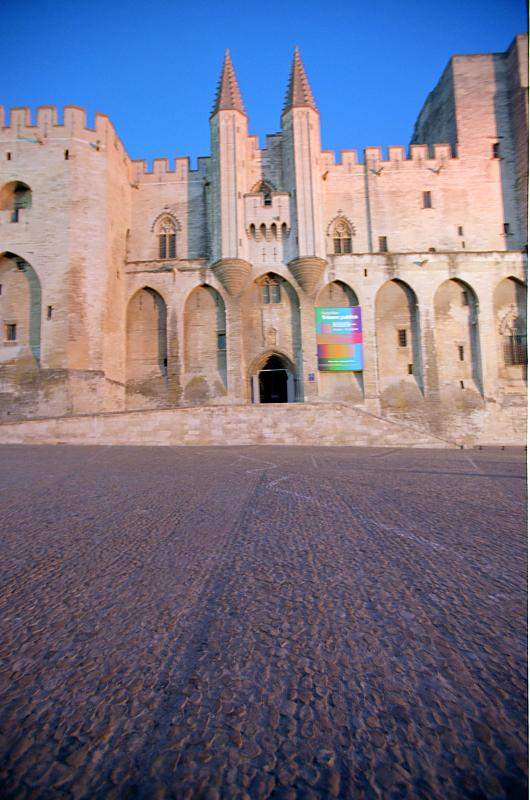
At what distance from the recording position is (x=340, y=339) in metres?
20.7

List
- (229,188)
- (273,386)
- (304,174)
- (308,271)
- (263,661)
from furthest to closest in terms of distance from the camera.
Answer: (273,386), (304,174), (229,188), (308,271), (263,661)

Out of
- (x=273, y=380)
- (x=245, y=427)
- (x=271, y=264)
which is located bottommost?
(x=245, y=427)

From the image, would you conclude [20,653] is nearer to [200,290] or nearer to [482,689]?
[482,689]

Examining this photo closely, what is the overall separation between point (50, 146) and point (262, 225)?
9884 millimetres

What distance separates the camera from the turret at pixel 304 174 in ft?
66.6

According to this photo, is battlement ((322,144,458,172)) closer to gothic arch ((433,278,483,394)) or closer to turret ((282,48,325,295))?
turret ((282,48,325,295))

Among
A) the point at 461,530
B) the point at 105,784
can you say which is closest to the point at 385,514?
the point at 461,530

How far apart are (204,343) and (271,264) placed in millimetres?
4903

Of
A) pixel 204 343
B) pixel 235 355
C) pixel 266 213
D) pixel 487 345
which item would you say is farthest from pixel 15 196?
pixel 487 345

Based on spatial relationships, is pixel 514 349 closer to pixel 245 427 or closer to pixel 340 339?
pixel 340 339

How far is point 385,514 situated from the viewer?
329cm

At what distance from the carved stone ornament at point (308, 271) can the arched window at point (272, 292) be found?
107 cm

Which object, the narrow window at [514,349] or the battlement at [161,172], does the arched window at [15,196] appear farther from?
the narrow window at [514,349]

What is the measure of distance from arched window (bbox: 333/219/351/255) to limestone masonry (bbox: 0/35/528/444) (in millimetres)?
85
